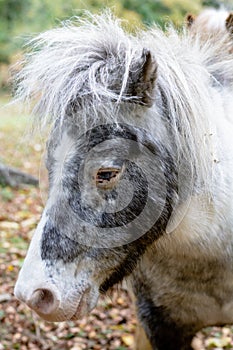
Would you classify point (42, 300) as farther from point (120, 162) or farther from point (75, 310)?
point (120, 162)

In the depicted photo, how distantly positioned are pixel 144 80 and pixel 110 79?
0.42 ft

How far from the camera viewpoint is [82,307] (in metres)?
2.13

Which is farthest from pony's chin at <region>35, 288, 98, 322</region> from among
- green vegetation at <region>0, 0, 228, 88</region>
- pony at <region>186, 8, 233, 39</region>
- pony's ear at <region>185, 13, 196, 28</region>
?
green vegetation at <region>0, 0, 228, 88</region>

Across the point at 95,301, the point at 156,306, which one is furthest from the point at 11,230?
the point at 95,301

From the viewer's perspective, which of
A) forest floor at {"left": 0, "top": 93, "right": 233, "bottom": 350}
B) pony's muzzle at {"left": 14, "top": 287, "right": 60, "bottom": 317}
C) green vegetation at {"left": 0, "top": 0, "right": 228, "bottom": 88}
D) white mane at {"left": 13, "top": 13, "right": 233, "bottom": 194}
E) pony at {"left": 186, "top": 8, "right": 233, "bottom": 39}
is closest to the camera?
pony's muzzle at {"left": 14, "top": 287, "right": 60, "bottom": 317}

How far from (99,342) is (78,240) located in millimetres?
1803

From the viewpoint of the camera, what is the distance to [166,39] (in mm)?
2461

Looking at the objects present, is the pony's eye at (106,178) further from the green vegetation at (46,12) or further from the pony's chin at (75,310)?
the green vegetation at (46,12)

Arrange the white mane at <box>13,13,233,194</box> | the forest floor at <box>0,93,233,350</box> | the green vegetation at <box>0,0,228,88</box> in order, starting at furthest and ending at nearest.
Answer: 1. the green vegetation at <box>0,0,228,88</box>
2. the forest floor at <box>0,93,233,350</box>
3. the white mane at <box>13,13,233,194</box>

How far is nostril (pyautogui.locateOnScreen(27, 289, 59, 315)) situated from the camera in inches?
77.2

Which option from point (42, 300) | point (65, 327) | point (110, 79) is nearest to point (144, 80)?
point (110, 79)

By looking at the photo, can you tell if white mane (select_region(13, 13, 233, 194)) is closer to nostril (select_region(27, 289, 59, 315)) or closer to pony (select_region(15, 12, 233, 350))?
pony (select_region(15, 12, 233, 350))

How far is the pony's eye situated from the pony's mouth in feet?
1.34

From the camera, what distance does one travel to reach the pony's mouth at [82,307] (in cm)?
211
